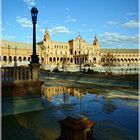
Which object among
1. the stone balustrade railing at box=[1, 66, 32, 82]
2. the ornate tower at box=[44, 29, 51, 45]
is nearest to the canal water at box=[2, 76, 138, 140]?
the stone balustrade railing at box=[1, 66, 32, 82]

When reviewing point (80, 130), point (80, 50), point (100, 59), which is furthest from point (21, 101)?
point (80, 50)

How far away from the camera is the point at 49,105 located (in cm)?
1223

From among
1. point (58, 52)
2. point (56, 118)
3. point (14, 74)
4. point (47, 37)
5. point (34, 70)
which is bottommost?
point (56, 118)

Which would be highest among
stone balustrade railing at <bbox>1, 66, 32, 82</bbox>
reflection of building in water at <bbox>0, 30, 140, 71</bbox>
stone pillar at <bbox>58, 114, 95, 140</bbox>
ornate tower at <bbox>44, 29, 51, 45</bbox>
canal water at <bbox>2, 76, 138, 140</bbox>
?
ornate tower at <bbox>44, 29, 51, 45</bbox>

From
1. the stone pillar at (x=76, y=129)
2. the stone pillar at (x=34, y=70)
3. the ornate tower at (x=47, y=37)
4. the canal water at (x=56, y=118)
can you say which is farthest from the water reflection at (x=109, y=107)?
the ornate tower at (x=47, y=37)

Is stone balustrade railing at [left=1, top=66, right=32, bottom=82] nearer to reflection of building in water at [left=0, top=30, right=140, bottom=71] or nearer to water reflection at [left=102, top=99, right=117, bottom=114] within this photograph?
water reflection at [left=102, top=99, right=117, bottom=114]

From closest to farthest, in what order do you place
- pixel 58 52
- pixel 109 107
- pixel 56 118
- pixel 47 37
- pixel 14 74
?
1. pixel 56 118
2. pixel 109 107
3. pixel 14 74
4. pixel 47 37
5. pixel 58 52

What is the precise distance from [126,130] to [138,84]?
→ 41.4ft

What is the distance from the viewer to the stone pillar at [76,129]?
12.1ft

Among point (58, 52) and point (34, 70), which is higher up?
point (58, 52)

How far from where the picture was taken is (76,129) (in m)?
3.67

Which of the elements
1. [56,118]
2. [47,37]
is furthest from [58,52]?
[56,118]

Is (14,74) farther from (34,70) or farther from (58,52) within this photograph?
(58,52)

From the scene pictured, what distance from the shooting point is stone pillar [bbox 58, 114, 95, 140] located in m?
3.70
